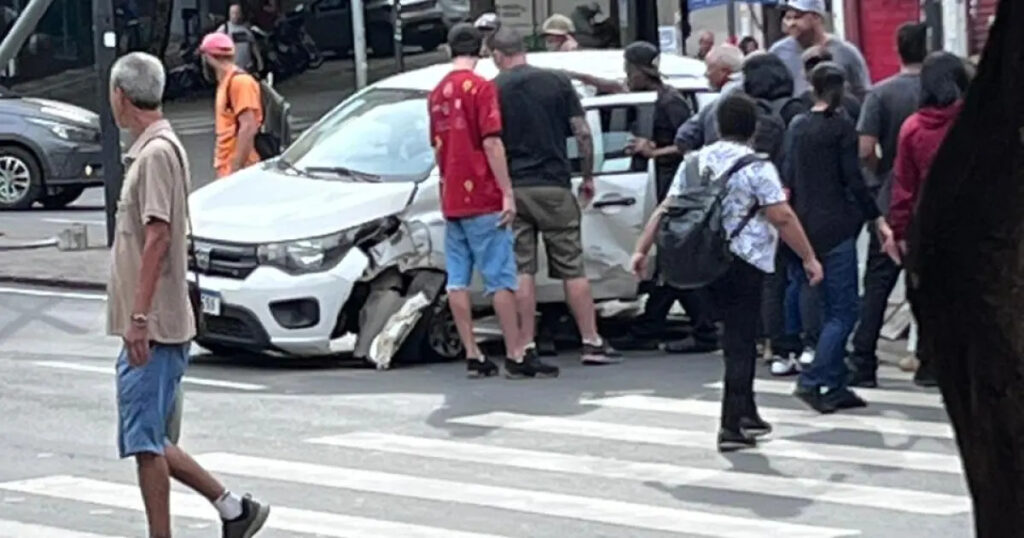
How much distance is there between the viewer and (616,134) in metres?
13.6

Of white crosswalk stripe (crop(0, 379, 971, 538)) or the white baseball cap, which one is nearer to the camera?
white crosswalk stripe (crop(0, 379, 971, 538))

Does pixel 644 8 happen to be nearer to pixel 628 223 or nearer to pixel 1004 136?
pixel 628 223

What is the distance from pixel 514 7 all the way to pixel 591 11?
4718mm

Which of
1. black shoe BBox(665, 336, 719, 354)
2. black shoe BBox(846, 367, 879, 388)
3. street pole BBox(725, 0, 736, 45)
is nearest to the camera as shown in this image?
black shoe BBox(846, 367, 879, 388)

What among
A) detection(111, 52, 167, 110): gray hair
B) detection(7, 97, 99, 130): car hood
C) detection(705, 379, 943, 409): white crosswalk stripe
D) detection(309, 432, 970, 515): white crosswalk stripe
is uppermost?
detection(111, 52, 167, 110): gray hair

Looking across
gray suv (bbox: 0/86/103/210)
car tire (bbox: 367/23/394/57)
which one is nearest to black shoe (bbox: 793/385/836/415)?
gray suv (bbox: 0/86/103/210)

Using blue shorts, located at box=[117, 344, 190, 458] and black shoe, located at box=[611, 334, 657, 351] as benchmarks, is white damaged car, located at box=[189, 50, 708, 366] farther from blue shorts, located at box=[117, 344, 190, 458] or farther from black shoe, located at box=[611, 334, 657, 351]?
blue shorts, located at box=[117, 344, 190, 458]

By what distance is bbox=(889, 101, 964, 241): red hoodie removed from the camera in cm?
1092

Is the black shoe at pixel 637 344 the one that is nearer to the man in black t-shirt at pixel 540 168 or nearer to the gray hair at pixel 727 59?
the man in black t-shirt at pixel 540 168

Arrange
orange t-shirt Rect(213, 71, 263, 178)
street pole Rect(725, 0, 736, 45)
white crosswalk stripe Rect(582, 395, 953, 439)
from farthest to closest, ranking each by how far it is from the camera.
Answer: street pole Rect(725, 0, 736, 45) < orange t-shirt Rect(213, 71, 263, 178) < white crosswalk stripe Rect(582, 395, 953, 439)

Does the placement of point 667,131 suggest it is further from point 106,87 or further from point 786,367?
point 106,87

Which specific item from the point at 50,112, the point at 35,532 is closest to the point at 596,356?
A: the point at 35,532

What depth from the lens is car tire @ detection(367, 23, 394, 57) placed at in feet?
133

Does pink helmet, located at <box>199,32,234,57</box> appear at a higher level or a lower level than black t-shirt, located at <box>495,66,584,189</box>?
higher
